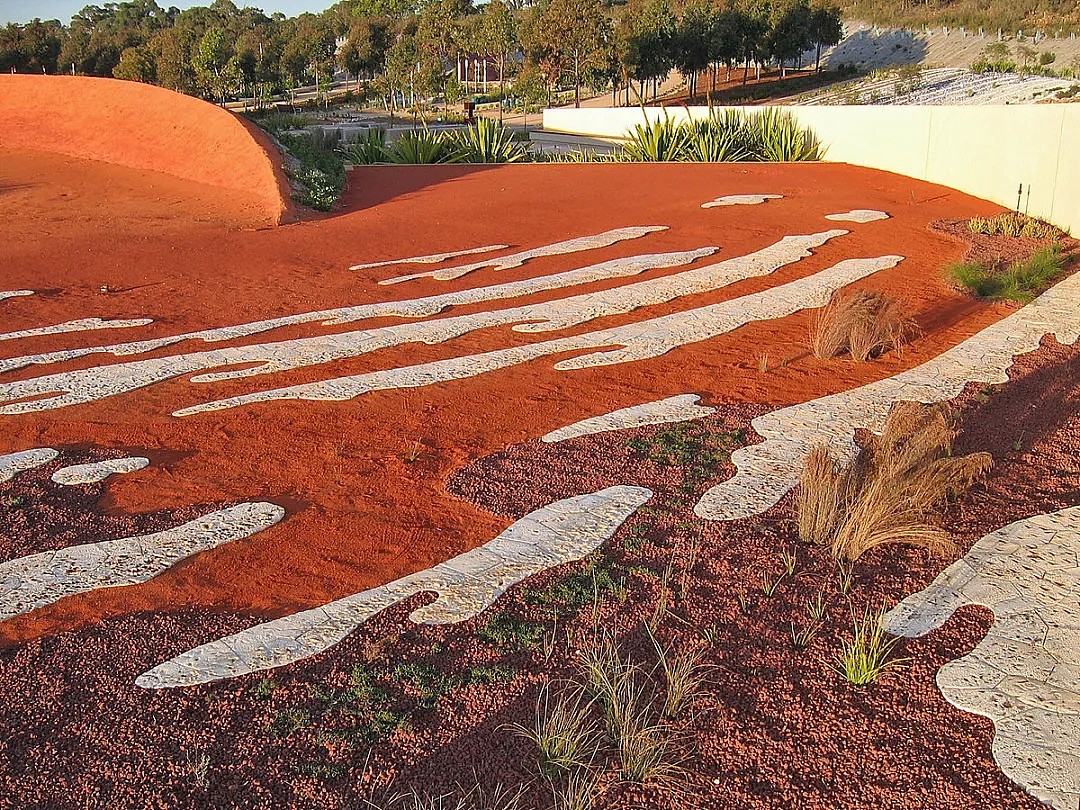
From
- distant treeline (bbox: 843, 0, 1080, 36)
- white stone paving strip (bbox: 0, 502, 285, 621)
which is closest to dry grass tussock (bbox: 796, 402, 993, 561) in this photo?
white stone paving strip (bbox: 0, 502, 285, 621)

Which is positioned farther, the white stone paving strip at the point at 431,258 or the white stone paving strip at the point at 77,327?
the white stone paving strip at the point at 431,258

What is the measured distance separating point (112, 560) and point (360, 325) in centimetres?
477

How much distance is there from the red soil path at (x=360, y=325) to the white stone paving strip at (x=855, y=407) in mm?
252

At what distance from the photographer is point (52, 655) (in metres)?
3.71

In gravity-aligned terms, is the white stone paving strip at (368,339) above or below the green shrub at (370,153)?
below

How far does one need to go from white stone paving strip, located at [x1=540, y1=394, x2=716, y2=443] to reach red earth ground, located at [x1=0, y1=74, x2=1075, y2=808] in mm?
135

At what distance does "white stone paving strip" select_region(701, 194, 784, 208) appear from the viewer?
1565 cm

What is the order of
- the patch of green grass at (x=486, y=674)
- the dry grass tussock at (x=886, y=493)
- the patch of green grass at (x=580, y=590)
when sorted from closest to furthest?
the patch of green grass at (x=486, y=674) → the patch of green grass at (x=580, y=590) → the dry grass tussock at (x=886, y=493)

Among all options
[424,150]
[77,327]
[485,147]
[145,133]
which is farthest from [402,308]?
[485,147]

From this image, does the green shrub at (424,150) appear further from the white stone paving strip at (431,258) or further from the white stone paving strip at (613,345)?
the white stone paving strip at (613,345)

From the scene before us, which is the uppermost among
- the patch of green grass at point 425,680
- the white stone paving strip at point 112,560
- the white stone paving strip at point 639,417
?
the white stone paving strip at point 112,560

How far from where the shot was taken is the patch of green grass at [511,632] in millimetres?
3811

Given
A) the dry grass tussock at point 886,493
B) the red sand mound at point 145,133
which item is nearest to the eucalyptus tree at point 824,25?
the red sand mound at point 145,133

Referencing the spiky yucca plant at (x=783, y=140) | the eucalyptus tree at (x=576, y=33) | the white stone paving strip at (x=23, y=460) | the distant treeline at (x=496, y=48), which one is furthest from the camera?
the distant treeline at (x=496, y=48)
